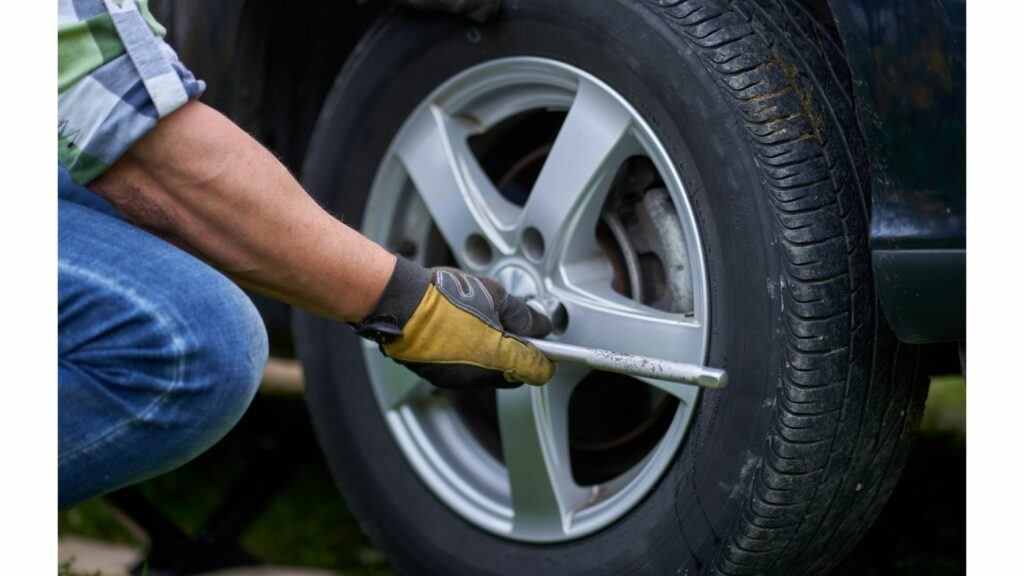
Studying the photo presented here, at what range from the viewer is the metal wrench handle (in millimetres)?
1638

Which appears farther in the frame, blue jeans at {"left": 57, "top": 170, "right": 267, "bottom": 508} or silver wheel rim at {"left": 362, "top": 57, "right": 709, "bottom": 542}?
silver wheel rim at {"left": 362, "top": 57, "right": 709, "bottom": 542}

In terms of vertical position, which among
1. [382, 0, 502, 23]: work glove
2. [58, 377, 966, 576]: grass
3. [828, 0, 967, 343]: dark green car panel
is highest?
[828, 0, 967, 343]: dark green car panel

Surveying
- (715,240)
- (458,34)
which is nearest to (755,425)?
(715,240)

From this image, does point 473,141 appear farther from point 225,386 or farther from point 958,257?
point 958,257

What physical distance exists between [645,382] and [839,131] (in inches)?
22.4

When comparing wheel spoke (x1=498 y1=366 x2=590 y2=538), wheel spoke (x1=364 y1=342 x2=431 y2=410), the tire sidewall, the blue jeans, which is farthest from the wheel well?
wheel spoke (x1=498 y1=366 x2=590 y2=538)

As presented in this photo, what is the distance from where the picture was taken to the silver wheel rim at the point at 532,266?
1.80 meters

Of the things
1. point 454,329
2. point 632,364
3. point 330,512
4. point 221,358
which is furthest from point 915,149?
point 330,512

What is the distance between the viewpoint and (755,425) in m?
1.65

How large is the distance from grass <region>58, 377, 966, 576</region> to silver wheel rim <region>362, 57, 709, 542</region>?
1.27 ft

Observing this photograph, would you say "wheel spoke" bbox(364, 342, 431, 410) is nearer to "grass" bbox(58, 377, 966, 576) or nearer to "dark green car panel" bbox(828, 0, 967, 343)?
"grass" bbox(58, 377, 966, 576)

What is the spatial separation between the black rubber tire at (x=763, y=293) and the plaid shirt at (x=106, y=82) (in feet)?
2.26

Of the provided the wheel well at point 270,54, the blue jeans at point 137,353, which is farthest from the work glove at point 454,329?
the wheel well at point 270,54

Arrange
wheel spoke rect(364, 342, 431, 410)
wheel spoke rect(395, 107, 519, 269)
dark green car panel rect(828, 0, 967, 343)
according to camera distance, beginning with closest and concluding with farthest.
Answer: dark green car panel rect(828, 0, 967, 343), wheel spoke rect(395, 107, 519, 269), wheel spoke rect(364, 342, 431, 410)
